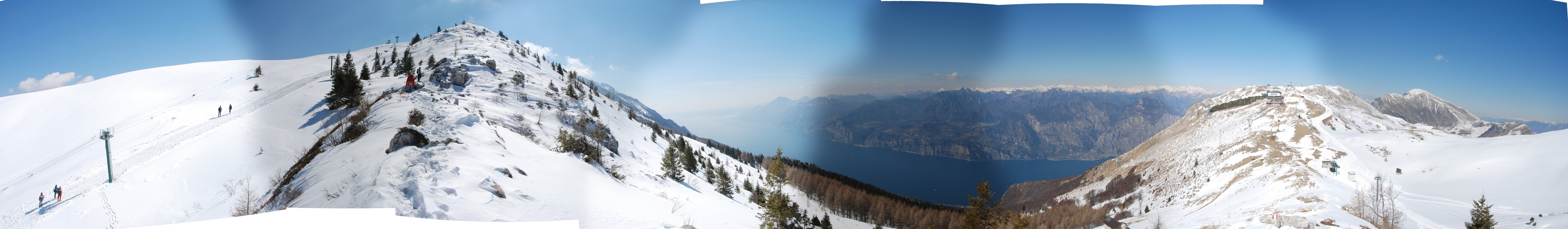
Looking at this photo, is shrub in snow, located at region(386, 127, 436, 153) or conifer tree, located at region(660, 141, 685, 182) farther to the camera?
conifer tree, located at region(660, 141, 685, 182)

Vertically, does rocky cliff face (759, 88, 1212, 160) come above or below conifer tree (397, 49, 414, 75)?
below

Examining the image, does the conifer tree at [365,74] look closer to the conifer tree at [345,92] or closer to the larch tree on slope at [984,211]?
the conifer tree at [345,92]

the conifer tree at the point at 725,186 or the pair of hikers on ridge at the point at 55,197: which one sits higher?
the pair of hikers on ridge at the point at 55,197

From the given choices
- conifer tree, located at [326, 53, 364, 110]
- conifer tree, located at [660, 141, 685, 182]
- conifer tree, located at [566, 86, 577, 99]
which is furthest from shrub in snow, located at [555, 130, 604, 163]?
conifer tree, located at [566, 86, 577, 99]

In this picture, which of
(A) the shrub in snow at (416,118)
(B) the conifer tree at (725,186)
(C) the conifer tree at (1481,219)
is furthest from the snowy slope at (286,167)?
(C) the conifer tree at (1481,219)

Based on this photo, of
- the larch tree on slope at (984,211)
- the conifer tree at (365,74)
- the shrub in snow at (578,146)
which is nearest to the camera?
the larch tree on slope at (984,211)

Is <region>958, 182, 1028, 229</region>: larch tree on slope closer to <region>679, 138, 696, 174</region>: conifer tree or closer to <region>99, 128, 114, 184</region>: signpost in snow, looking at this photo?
<region>679, 138, 696, 174</region>: conifer tree
